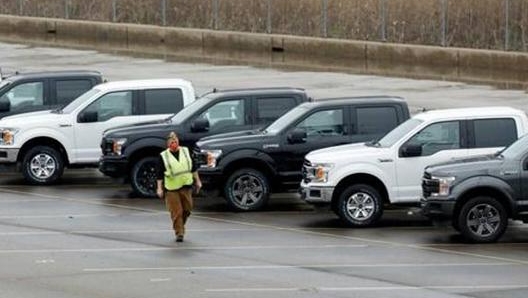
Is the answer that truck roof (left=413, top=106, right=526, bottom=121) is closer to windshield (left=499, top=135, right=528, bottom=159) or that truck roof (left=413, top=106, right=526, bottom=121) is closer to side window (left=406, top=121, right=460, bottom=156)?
side window (left=406, top=121, right=460, bottom=156)

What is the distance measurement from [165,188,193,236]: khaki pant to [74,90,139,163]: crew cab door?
6.35 m

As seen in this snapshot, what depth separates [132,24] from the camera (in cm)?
5244

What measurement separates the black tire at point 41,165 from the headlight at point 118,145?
1982 millimetres

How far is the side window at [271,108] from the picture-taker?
2745cm

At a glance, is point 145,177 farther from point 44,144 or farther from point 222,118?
point 44,144

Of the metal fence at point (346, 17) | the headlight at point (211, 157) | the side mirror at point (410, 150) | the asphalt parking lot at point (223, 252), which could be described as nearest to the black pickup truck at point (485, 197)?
the asphalt parking lot at point (223, 252)

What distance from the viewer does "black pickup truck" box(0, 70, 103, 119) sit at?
30.8 m

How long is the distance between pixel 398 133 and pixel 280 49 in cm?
2193

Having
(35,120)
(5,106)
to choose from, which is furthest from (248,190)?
(5,106)

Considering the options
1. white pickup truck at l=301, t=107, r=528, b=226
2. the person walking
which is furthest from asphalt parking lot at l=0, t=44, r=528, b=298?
the person walking

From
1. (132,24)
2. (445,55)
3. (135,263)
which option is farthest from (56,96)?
(132,24)

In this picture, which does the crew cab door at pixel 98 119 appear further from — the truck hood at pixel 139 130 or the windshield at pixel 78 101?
the truck hood at pixel 139 130

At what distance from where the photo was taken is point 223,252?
843 inches

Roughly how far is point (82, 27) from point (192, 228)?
3006 cm
